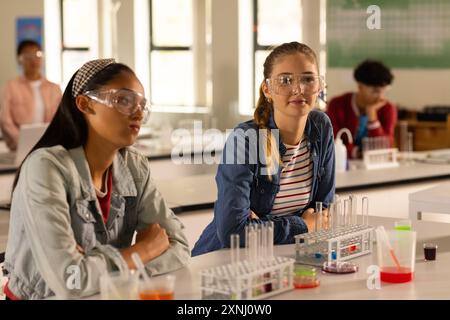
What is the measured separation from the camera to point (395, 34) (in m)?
8.11

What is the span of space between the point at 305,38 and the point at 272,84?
17.6 feet

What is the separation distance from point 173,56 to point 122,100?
278 inches

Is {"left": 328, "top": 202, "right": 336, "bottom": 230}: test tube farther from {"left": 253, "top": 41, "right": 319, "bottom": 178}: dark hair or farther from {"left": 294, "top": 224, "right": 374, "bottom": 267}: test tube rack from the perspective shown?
{"left": 253, "top": 41, "right": 319, "bottom": 178}: dark hair

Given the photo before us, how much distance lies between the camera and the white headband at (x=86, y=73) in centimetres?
234

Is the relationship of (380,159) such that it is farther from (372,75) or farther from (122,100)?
(122,100)

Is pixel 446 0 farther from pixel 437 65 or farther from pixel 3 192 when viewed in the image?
pixel 3 192

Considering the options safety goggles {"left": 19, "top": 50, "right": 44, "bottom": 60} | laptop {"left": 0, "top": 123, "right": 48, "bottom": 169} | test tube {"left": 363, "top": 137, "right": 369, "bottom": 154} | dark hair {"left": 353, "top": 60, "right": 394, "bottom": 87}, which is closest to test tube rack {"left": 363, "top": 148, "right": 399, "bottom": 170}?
Answer: test tube {"left": 363, "top": 137, "right": 369, "bottom": 154}

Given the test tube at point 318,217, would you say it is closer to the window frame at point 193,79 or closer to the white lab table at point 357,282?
the white lab table at point 357,282

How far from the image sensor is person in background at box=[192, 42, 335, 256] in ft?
8.75

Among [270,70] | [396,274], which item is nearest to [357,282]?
[396,274]

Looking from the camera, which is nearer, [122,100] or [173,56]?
[122,100]

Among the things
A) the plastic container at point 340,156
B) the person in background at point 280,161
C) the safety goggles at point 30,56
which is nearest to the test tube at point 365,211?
the person in background at point 280,161

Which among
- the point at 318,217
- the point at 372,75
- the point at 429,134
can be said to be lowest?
the point at 429,134

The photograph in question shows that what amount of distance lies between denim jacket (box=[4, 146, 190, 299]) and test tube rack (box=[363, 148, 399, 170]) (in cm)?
290
